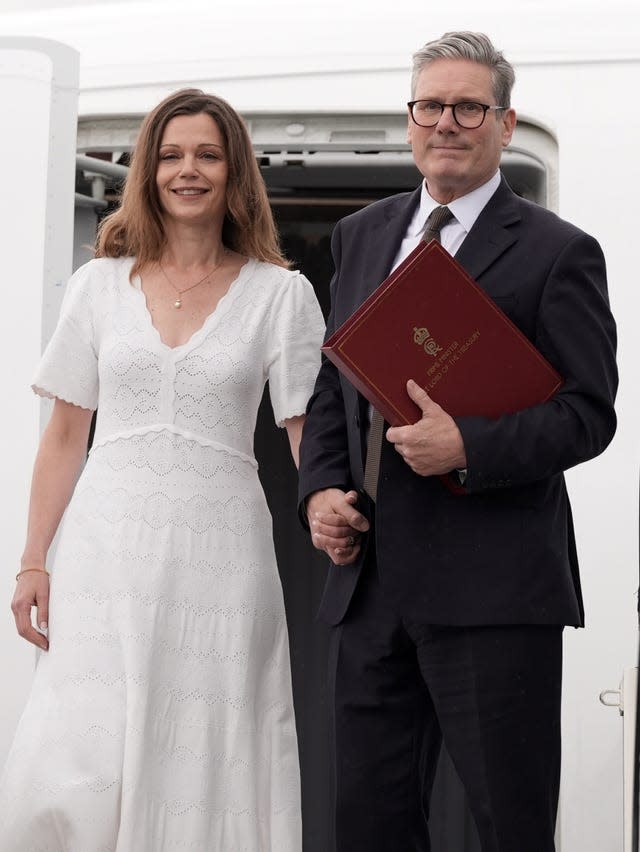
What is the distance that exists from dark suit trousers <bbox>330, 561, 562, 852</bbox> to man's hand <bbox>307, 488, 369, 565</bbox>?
55 mm

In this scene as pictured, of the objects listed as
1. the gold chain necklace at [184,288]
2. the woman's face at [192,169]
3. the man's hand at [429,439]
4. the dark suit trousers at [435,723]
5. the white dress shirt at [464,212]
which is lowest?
the dark suit trousers at [435,723]

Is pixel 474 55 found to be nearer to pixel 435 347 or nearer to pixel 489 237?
pixel 489 237

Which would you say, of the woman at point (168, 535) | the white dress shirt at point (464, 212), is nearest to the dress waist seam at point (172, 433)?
the woman at point (168, 535)

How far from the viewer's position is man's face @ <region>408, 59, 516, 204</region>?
2275 millimetres

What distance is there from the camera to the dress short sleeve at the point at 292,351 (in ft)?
8.47

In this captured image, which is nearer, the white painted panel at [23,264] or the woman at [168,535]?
the woman at [168,535]

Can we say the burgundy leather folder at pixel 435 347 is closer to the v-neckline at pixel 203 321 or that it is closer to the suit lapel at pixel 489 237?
the suit lapel at pixel 489 237

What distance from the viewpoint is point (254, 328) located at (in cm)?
258

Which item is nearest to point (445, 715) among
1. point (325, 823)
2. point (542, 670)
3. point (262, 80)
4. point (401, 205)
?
point (542, 670)

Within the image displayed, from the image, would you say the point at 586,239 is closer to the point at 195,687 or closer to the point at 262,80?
the point at 195,687

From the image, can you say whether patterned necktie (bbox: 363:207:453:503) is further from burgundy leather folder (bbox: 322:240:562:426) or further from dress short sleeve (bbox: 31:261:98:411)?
dress short sleeve (bbox: 31:261:98:411)

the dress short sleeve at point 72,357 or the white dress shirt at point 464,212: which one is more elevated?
the white dress shirt at point 464,212

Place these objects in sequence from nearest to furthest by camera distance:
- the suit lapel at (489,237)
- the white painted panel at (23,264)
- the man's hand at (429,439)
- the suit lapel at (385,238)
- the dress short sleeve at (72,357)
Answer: the man's hand at (429,439) → the suit lapel at (489,237) → the suit lapel at (385,238) → the dress short sleeve at (72,357) → the white painted panel at (23,264)

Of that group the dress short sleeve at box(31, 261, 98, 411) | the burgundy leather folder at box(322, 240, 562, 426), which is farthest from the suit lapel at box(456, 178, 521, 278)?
the dress short sleeve at box(31, 261, 98, 411)
